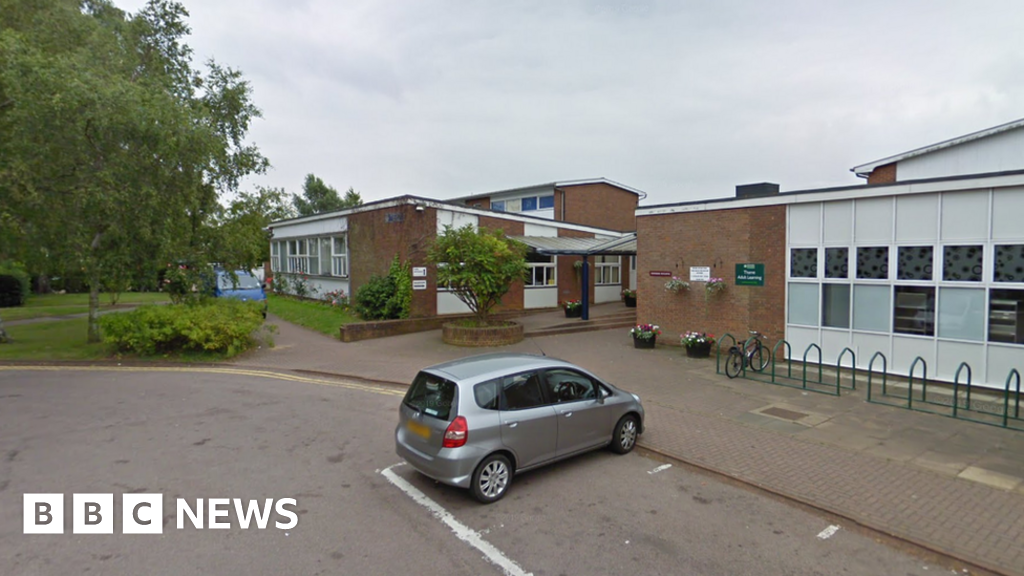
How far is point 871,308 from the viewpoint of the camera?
1116 centimetres

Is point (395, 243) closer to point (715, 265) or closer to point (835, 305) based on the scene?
point (715, 265)

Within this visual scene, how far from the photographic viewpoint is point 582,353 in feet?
46.6

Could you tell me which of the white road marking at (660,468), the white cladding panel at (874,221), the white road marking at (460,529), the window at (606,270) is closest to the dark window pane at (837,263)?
the white cladding panel at (874,221)

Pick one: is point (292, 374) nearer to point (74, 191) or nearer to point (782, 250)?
point (74, 191)

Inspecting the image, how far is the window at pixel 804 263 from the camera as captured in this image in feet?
39.3

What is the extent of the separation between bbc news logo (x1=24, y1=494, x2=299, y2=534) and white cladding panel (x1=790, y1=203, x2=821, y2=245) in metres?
11.8

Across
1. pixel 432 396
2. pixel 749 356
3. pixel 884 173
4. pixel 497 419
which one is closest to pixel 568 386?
pixel 497 419

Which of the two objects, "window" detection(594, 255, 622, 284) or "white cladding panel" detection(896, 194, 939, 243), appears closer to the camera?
"white cladding panel" detection(896, 194, 939, 243)

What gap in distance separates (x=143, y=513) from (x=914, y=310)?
1306 centimetres

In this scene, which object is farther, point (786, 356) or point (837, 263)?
point (786, 356)

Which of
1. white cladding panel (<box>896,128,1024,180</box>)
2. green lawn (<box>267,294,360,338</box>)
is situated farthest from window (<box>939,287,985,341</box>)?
green lawn (<box>267,294,360,338</box>)

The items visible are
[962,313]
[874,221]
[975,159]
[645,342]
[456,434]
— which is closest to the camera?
[456,434]

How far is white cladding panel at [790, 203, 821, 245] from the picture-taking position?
468 inches

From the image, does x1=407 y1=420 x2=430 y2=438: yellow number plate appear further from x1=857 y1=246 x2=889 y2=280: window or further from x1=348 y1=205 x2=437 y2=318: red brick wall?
x1=348 y1=205 x2=437 y2=318: red brick wall
